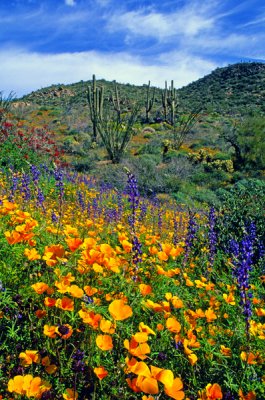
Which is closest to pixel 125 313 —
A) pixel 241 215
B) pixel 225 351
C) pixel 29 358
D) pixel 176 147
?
pixel 29 358

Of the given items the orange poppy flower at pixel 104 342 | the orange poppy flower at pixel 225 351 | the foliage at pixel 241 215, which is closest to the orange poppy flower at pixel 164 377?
the orange poppy flower at pixel 104 342

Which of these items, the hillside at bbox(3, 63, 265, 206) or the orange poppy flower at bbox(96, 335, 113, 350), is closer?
the orange poppy flower at bbox(96, 335, 113, 350)

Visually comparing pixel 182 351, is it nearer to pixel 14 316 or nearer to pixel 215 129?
pixel 14 316

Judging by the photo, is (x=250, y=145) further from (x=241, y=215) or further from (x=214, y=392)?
(x=214, y=392)

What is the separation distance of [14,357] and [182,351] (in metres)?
0.83

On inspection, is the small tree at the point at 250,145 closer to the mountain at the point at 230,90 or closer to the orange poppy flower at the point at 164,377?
the orange poppy flower at the point at 164,377

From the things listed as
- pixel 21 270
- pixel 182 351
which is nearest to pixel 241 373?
pixel 182 351

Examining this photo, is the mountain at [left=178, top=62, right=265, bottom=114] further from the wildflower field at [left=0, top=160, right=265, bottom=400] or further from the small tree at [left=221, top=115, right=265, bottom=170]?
the wildflower field at [left=0, top=160, right=265, bottom=400]

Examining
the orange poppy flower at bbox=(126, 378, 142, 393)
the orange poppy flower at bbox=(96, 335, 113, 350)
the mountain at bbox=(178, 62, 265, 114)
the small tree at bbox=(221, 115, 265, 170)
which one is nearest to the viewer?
the orange poppy flower at bbox=(126, 378, 142, 393)

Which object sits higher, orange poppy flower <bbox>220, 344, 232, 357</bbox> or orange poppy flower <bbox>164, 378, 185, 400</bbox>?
orange poppy flower <bbox>164, 378, 185, 400</bbox>

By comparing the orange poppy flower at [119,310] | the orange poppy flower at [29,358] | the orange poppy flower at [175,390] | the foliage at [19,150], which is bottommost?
the orange poppy flower at [29,358]

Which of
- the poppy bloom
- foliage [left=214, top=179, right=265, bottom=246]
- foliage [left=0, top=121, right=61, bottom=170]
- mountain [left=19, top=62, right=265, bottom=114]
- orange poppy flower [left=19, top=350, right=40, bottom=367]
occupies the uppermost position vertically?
mountain [left=19, top=62, right=265, bottom=114]

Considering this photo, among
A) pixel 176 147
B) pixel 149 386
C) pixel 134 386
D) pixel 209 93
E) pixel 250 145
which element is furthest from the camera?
pixel 209 93

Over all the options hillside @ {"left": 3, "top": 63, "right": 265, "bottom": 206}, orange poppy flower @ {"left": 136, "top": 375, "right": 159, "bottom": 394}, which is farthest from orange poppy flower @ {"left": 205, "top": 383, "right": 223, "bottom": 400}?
hillside @ {"left": 3, "top": 63, "right": 265, "bottom": 206}
